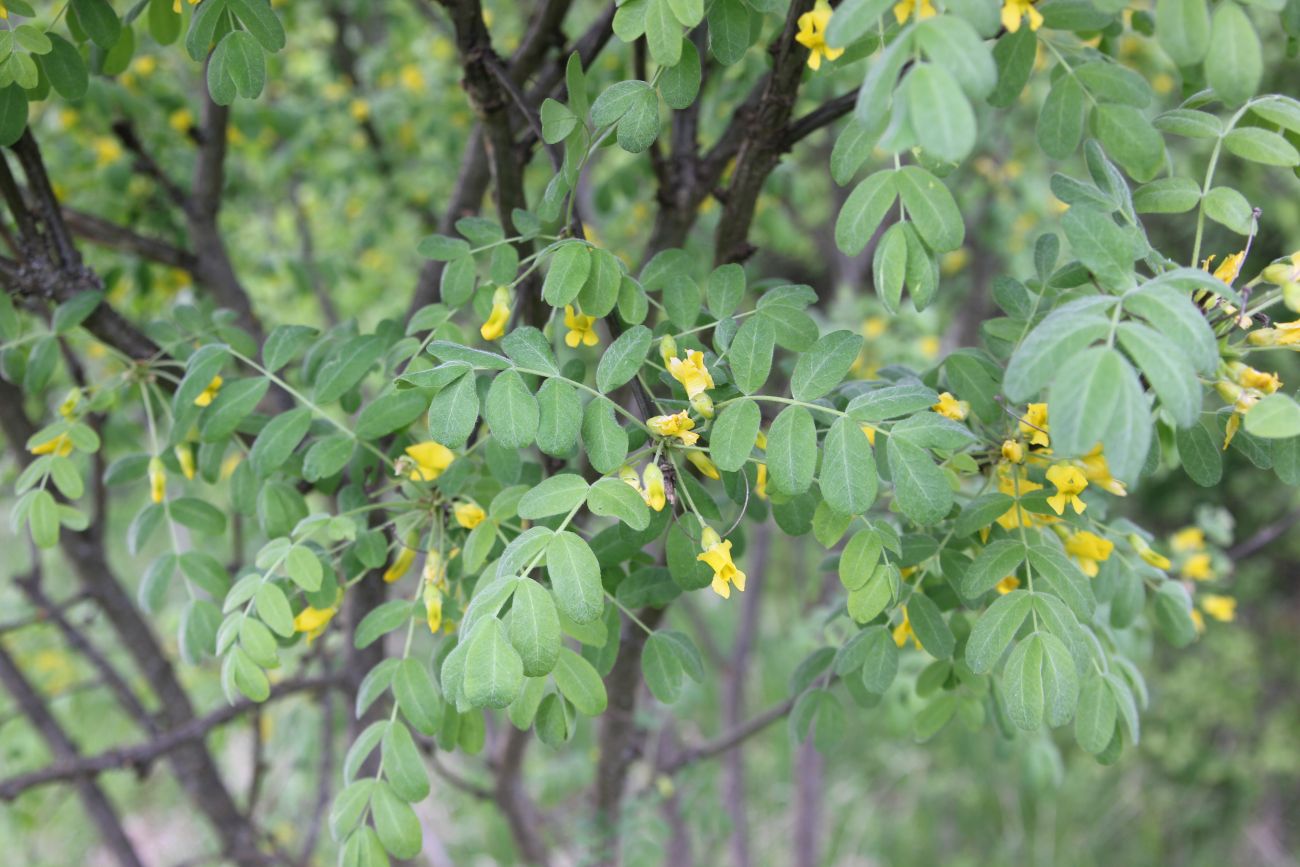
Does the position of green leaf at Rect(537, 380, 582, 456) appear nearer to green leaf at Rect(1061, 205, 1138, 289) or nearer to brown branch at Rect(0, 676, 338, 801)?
green leaf at Rect(1061, 205, 1138, 289)

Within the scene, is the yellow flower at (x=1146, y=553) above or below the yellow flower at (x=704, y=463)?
below

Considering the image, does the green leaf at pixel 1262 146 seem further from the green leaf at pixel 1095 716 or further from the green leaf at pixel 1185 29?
the green leaf at pixel 1095 716

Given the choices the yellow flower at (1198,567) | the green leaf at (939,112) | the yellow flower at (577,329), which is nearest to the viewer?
the green leaf at (939,112)

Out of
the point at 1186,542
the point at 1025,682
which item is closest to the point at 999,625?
the point at 1025,682

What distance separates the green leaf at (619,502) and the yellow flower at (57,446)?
0.55m

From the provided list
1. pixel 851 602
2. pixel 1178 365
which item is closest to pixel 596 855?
pixel 851 602

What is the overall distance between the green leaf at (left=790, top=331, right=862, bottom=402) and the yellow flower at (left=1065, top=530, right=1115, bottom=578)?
266 mm

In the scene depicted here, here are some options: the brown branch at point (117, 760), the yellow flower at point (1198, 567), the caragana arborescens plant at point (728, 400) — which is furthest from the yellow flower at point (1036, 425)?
the brown branch at point (117, 760)

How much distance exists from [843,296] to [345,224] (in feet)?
3.98

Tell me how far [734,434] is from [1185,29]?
362 millimetres

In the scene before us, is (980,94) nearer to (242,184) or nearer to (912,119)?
(912,119)

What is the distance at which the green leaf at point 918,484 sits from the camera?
2.30 feet

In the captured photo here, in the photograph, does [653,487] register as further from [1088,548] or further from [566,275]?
[1088,548]

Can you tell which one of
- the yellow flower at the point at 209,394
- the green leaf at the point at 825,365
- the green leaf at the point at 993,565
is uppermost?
the yellow flower at the point at 209,394
